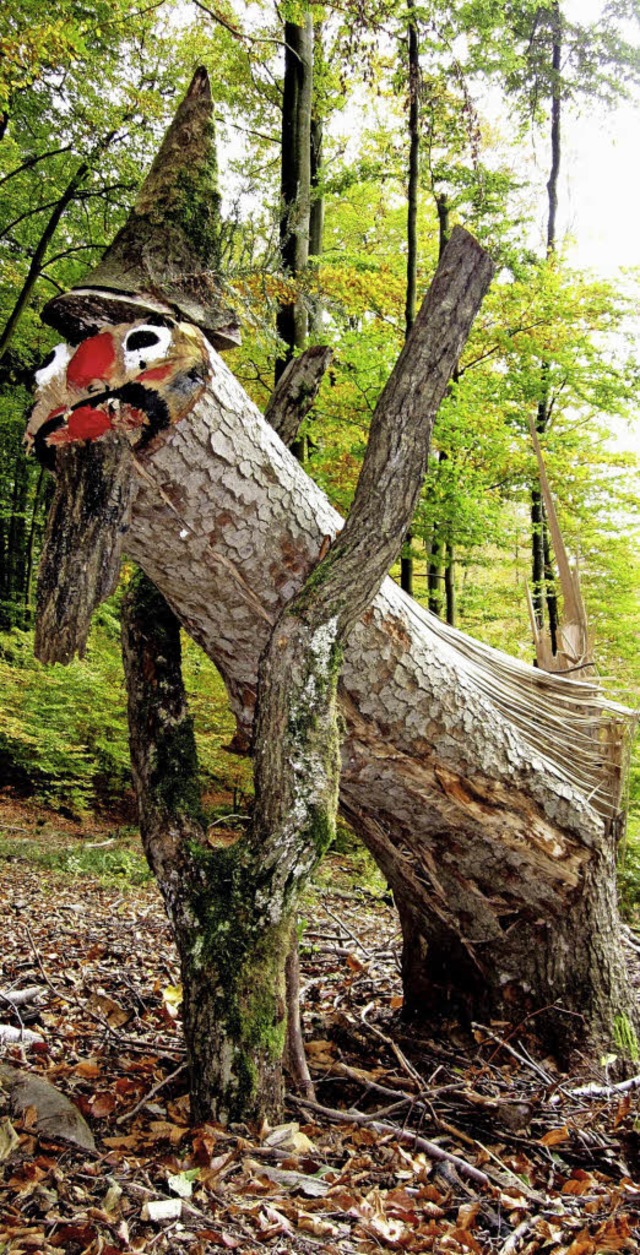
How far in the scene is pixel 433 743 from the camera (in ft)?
8.74

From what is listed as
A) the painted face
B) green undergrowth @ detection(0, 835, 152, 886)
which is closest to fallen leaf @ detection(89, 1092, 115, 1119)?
the painted face

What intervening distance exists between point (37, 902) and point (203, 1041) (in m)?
4.29

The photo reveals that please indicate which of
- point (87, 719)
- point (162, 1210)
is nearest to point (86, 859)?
point (87, 719)

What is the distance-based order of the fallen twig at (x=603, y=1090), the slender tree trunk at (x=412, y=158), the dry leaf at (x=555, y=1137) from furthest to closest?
the slender tree trunk at (x=412, y=158), the fallen twig at (x=603, y=1090), the dry leaf at (x=555, y=1137)

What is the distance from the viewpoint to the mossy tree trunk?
210 cm

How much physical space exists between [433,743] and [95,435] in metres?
1.54

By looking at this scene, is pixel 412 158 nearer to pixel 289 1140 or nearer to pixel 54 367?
pixel 54 367

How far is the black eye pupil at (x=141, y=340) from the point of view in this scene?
77.1 inches

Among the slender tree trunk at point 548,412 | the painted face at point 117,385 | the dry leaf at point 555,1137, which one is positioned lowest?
the dry leaf at point 555,1137

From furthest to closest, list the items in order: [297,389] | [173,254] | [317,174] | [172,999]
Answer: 1. [317,174]
2. [172,999]
3. [297,389]
4. [173,254]

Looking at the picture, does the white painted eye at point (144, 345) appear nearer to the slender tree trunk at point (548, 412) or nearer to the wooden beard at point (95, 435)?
the wooden beard at point (95, 435)

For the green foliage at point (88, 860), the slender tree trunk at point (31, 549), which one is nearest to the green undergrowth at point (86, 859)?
the green foliage at point (88, 860)

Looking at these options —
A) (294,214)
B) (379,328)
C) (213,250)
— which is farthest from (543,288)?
(213,250)

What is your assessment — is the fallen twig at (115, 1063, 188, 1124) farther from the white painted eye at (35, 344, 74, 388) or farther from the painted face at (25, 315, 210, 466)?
the white painted eye at (35, 344, 74, 388)
